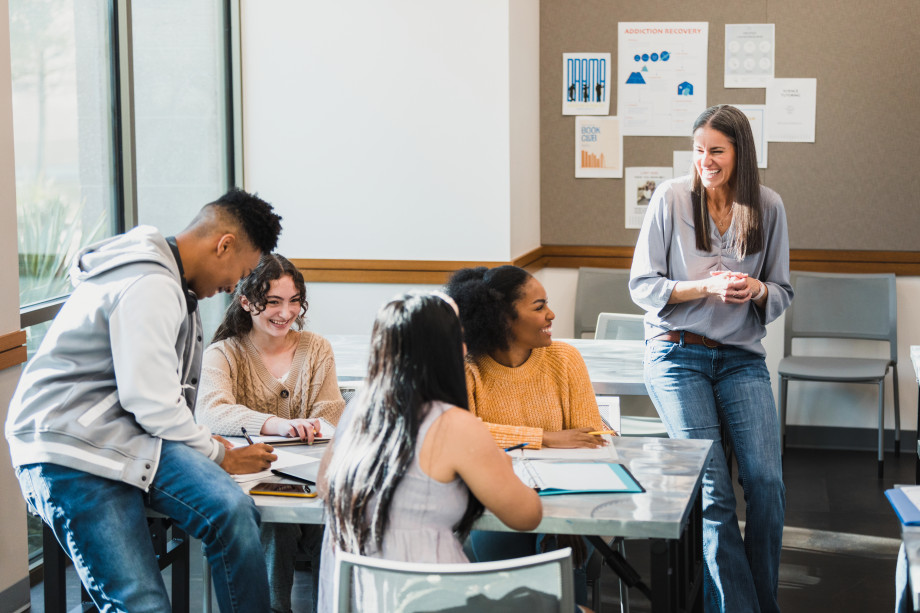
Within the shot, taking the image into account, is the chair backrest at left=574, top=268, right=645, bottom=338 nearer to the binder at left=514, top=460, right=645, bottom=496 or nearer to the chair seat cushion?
the chair seat cushion

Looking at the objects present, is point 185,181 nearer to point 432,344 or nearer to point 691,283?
point 691,283

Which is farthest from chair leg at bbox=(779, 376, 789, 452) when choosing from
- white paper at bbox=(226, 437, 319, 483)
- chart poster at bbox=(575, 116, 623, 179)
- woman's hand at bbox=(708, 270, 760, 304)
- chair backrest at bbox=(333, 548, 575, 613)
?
chair backrest at bbox=(333, 548, 575, 613)

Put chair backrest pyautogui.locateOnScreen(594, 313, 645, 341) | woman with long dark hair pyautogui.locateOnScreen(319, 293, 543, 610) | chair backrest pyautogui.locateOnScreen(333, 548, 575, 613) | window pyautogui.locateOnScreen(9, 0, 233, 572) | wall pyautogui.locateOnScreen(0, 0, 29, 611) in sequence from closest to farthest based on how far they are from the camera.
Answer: chair backrest pyautogui.locateOnScreen(333, 548, 575, 613), woman with long dark hair pyautogui.locateOnScreen(319, 293, 543, 610), wall pyautogui.locateOnScreen(0, 0, 29, 611), window pyautogui.locateOnScreen(9, 0, 233, 572), chair backrest pyautogui.locateOnScreen(594, 313, 645, 341)

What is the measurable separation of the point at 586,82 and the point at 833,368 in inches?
80.6

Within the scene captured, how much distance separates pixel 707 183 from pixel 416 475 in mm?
1402

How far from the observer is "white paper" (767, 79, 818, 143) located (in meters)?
5.35

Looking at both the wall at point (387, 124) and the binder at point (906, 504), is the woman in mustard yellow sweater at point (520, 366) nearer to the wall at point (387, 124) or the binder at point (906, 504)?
the binder at point (906, 504)

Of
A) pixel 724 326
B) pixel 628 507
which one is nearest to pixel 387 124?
pixel 724 326

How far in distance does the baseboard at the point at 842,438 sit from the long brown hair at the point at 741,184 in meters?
3.02

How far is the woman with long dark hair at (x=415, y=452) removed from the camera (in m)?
1.81

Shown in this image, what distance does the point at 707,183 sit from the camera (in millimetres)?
2781

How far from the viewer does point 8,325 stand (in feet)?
10.6

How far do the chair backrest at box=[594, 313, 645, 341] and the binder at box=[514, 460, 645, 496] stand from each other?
1890 millimetres

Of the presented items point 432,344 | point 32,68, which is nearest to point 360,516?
point 432,344
